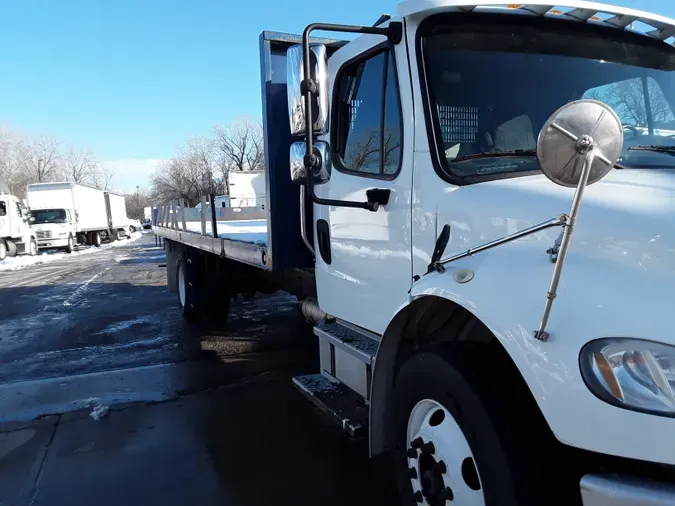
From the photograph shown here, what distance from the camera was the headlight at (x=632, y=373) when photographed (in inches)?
55.4

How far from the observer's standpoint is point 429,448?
211 cm

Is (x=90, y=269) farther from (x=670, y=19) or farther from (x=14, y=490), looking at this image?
(x=670, y=19)

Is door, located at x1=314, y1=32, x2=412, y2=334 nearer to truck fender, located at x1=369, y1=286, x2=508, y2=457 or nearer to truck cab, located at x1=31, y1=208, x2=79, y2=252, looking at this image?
truck fender, located at x1=369, y1=286, x2=508, y2=457

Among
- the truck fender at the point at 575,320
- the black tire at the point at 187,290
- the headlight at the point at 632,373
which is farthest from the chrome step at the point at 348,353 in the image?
the black tire at the point at 187,290

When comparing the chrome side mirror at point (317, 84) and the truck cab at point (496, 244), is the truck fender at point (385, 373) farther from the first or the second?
the chrome side mirror at point (317, 84)

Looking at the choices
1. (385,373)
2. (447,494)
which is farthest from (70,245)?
(447,494)

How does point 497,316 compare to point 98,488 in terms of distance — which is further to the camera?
point 98,488

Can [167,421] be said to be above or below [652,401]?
below

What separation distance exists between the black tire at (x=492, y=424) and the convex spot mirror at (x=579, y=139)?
2.44ft

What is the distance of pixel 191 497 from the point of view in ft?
10.9

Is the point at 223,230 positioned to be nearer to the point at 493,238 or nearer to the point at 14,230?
the point at 493,238

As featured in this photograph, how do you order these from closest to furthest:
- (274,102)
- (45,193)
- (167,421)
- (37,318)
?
(274,102) < (167,421) < (37,318) < (45,193)

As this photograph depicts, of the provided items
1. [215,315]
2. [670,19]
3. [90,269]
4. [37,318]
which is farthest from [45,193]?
[670,19]

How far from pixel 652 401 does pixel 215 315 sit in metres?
7.21
